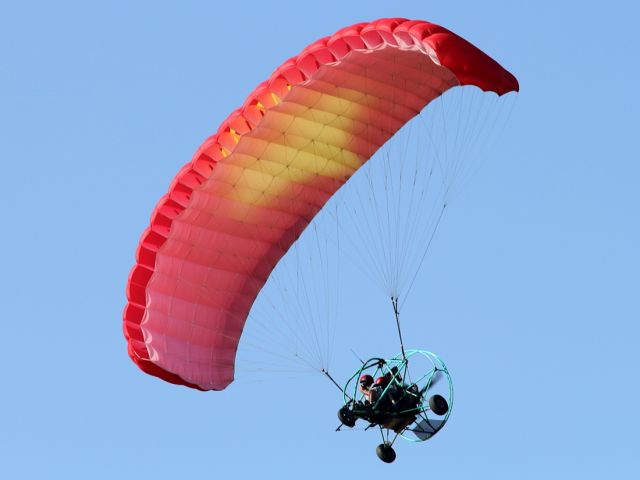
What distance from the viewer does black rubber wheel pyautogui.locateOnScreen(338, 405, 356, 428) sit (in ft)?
124

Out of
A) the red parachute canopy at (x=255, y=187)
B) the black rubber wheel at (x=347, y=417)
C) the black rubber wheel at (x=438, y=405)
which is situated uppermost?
the red parachute canopy at (x=255, y=187)

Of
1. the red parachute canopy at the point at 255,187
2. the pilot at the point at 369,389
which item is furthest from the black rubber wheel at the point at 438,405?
the red parachute canopy at the point at 255,187

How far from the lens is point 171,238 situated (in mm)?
39250

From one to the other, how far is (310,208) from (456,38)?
18.6 feet

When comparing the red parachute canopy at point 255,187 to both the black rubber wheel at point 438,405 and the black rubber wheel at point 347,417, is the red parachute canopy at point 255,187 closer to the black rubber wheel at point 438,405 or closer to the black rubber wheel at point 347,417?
the black rubber wheel at point 347,417

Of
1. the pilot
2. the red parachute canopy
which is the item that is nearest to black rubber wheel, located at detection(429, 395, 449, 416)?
the pilot

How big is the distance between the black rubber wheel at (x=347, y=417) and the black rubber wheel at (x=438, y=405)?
4.29 ft

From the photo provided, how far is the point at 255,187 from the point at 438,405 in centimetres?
498

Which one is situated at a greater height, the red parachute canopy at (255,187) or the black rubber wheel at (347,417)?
the red parachute canopy at (255,187)

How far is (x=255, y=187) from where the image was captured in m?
39.6

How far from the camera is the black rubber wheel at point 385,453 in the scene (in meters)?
38.4

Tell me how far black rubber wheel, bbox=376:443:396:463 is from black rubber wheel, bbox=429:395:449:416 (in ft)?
4.86

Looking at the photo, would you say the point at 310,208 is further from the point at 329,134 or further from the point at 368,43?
the point at 368,43

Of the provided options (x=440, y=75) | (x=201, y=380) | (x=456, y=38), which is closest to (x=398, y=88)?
(x=440, y=75)
